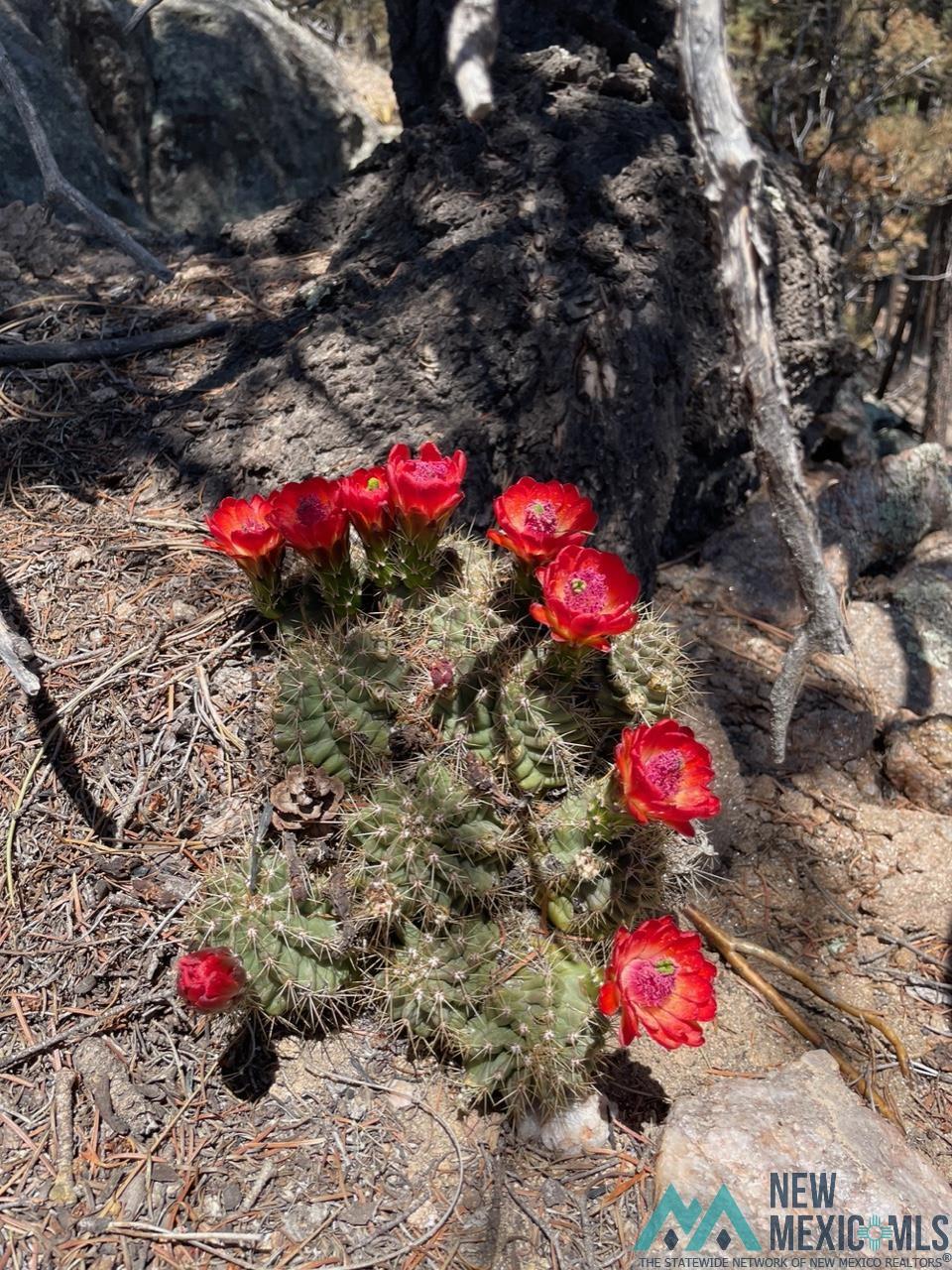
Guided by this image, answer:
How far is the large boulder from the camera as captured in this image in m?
4.40

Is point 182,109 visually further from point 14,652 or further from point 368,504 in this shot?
point 14,652

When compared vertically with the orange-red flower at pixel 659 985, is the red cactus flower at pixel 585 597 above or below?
above

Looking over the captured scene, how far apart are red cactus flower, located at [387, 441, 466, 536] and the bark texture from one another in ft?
2.03

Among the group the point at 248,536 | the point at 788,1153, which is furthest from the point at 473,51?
the point at 788,1153

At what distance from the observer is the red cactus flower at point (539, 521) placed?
2.05m

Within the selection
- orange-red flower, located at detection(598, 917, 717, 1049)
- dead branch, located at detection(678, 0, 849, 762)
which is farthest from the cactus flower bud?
dead branch, located at detection(678, 0, 849, 762)

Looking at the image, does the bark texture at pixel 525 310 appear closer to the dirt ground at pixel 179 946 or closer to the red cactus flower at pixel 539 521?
the dirt ground at pixel 179 946

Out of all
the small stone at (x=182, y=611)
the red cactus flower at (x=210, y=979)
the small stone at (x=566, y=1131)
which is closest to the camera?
the red cactus flower at (x=210, y=979)

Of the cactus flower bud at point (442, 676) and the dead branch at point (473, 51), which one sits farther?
the cactus flower bud at point (442, 676)

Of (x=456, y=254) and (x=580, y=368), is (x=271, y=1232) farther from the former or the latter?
(x=456, y=254)

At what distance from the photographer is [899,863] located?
9.86 feet

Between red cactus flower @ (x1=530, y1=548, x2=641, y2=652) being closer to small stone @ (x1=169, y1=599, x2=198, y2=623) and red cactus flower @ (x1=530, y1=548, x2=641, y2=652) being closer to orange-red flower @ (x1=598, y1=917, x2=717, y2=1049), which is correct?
orange-red flower @ (x1=598, y1=917, x2=717, y2=1049)

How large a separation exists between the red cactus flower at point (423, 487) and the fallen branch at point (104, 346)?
1.41m

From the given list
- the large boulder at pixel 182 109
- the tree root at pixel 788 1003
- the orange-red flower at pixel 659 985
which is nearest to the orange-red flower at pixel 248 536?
the orange-red flower at pixel 659 985
